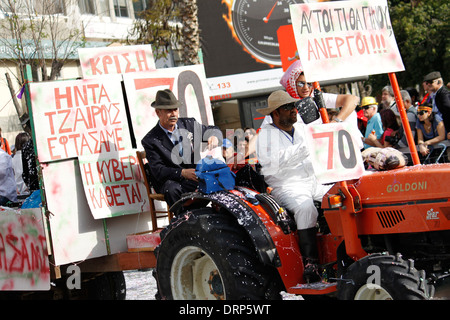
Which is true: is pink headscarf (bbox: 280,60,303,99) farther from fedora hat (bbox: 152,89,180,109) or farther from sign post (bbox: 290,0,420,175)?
fedora hat (bbox: 152,89,180,109)

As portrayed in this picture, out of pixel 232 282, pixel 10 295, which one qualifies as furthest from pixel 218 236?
pixel 10 295

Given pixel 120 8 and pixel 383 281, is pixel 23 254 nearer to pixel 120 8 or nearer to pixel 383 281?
pixel 383 281

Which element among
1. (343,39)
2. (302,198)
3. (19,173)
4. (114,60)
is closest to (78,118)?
(114,60)

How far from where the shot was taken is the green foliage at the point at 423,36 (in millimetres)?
20781

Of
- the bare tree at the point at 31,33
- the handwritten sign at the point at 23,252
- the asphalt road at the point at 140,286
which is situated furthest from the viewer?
the bare tree at the point at 31,33

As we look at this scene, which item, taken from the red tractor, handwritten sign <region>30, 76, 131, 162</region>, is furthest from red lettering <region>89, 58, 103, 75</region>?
the red tractor

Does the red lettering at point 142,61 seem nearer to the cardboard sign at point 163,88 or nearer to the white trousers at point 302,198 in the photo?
the cardboard sign at point 163,88

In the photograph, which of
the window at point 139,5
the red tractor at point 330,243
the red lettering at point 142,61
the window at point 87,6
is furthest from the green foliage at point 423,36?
the red tractor at point 330,243

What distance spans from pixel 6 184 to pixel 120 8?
1232cm

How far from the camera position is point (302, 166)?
16.1ft

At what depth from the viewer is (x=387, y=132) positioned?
9133 millimetres

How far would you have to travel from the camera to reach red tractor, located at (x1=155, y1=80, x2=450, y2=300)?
3859 millimetres

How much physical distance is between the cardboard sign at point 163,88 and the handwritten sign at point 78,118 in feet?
0.45

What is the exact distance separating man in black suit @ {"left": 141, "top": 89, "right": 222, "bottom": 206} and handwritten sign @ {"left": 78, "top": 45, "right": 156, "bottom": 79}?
831mm
